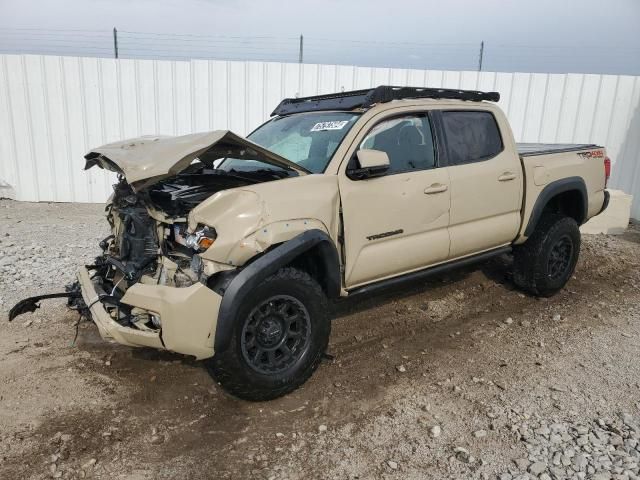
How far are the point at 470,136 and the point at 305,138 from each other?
1597 mm

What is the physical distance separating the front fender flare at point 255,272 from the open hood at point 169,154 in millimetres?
548

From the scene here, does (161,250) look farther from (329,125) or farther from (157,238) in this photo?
(329,125)

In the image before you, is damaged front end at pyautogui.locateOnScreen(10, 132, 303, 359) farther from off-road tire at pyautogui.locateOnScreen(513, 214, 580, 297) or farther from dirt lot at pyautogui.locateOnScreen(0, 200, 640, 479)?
off-road tire at pyautogui.locateOnScreen(513, 214, 580, 297)

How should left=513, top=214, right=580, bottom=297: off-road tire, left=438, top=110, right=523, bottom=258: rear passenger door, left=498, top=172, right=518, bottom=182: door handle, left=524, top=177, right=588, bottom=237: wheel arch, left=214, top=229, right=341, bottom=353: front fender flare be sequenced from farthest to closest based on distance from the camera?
left=513, top=214, right=580, bottom=297: off-road tire, left=524, top=177, right=588, bottom=237: wheel arch, left=498, top=172, right=518, bottom=182: door handle, left=438, top=110, right=523, bottom=258: rear passenger door, left=214, top=229, right=341, bottom=353: front fender flare

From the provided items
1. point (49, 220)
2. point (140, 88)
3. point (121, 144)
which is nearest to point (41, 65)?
point (140, 88)

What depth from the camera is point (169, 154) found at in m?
3.08

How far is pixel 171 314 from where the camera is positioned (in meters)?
2.76

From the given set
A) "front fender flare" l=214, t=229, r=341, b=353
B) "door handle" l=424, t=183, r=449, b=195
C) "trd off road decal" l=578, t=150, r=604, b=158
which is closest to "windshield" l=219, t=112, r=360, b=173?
"front fender flare" l=214, t=229, r=341, b=353

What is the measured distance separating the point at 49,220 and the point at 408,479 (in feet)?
25.3

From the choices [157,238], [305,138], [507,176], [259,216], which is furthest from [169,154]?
[507,176]

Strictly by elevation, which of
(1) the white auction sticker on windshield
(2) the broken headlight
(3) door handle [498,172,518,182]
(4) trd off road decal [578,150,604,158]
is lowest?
(2) the broken headlight

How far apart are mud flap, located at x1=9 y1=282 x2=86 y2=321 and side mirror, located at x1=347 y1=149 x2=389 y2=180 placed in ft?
7.02

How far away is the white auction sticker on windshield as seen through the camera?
12.6 feet

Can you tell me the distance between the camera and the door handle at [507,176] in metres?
4.57
